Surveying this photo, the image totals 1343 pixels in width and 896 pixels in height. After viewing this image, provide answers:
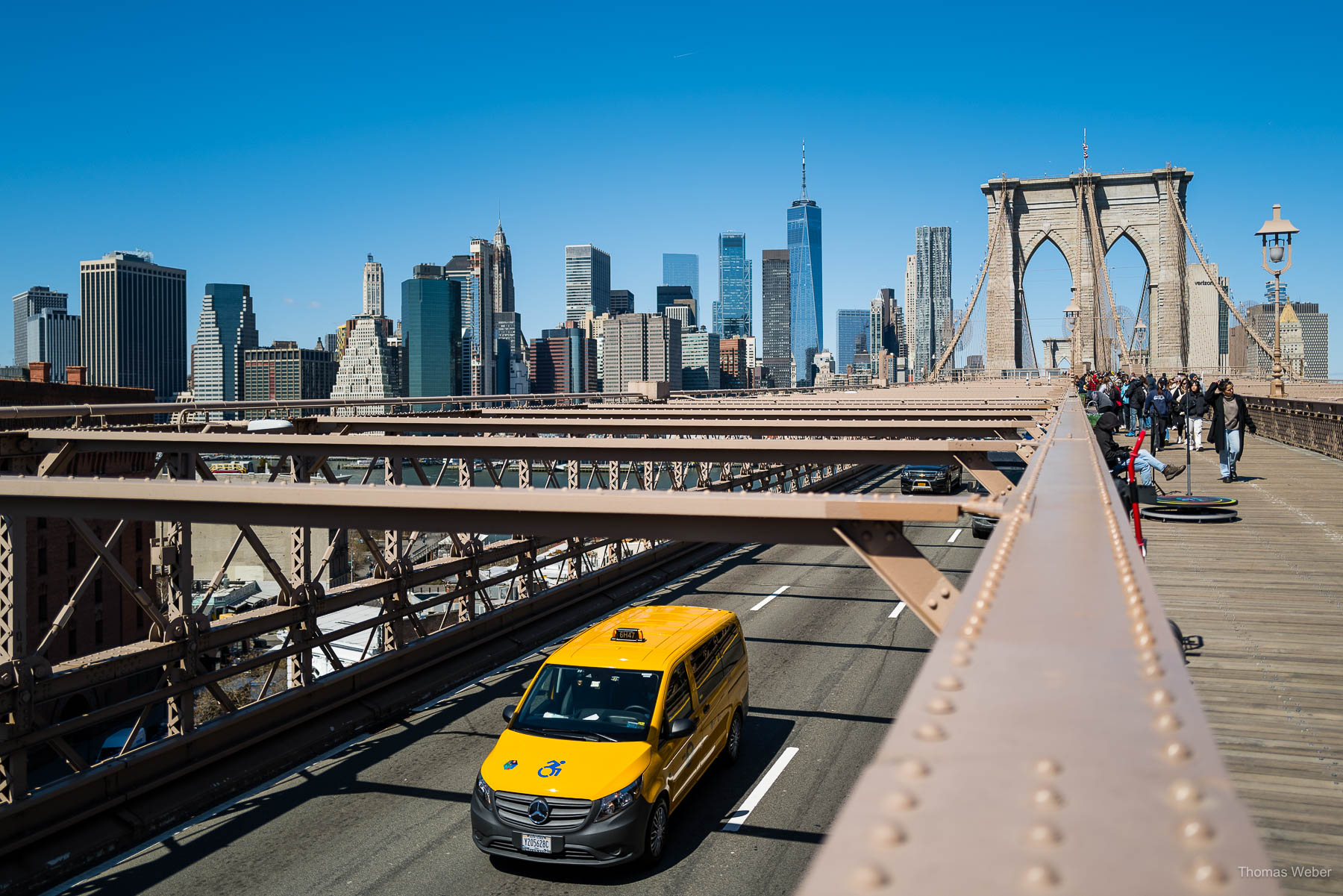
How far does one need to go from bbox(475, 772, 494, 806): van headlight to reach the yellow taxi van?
0.05 ft

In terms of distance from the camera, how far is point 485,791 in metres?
9.04

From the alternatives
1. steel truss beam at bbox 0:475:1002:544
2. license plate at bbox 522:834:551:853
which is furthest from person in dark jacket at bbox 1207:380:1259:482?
steel truss beam at bbox 0:475:1002:544

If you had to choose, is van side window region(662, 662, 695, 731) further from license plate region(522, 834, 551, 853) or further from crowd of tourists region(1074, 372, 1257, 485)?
crowd of tourists region(1074, 372, 1257, 485)

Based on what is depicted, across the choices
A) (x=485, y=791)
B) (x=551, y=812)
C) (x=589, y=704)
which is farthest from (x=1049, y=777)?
(x=589, y=704)

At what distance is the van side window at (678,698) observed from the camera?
396 inches

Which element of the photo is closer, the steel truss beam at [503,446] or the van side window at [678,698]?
the van side window at [678,698]

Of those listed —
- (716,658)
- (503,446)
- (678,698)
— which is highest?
(503,446)

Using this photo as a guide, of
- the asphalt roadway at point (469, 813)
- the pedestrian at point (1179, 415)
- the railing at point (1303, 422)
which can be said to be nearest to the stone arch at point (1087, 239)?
the railing at point (1303, 422)

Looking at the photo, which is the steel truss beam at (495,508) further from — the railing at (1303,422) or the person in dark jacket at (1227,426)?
the railing at (1303,422)

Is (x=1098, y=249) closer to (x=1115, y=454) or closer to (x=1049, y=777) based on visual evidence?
(x=1115, y=454)

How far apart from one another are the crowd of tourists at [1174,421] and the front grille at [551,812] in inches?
263

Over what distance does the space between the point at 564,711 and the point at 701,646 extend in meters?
1.96

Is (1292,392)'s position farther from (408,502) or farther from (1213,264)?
(1213,264)

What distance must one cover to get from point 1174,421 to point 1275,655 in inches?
1112
